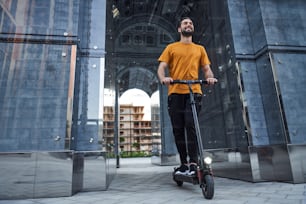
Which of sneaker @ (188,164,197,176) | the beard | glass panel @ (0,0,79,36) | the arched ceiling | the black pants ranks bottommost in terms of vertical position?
sneaker @ (188,164,197,176)

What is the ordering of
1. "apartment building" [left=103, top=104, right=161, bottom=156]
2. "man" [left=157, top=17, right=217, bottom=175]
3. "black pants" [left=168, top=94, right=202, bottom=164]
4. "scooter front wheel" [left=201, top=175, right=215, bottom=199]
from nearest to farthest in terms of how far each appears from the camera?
"scooter front wheel" [left=201, top=175, right=215, bottom=199] → "black pants" [left=168, top=94, right=202, bottom=164] → "man" [left=157, top=17, right=217, bottom=175] → "apartment building" [left=103, top=104, right=161, bottom=156]

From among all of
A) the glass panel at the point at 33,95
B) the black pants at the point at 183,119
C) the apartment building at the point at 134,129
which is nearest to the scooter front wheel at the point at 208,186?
the black pants at the point at 183,119

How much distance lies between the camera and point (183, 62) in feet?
9.21

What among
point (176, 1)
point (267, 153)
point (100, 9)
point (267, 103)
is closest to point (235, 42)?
point (267, 103)

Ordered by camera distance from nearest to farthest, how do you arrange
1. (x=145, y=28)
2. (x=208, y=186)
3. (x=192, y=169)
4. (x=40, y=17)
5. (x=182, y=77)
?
1. (x=208, y=186)
2. (x=192, y=169)
3. (x=182, y=77)
4. (x=40, y=17)
5. (x=145, y=28)

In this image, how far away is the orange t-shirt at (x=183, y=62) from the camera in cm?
277

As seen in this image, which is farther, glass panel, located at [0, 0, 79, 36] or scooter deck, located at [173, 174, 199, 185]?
glass panel, located at [0, 0, 79, 36]

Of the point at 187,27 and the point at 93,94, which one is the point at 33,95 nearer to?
the point at 93,94

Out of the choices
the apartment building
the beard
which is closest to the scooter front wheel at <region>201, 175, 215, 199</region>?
the beard

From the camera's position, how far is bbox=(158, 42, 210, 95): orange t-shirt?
109 inches

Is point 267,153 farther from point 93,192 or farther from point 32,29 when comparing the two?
point 32,29

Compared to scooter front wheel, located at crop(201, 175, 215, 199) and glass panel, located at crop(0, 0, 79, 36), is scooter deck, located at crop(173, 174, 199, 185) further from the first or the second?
glass panel, located at crop(0, 0, 79, 36)

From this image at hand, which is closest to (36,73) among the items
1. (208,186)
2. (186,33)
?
(186,33)

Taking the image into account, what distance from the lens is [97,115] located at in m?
3.38
